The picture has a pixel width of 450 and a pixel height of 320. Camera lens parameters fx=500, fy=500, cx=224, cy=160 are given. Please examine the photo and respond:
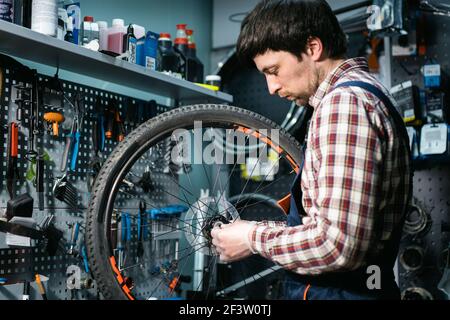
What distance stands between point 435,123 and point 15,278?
191 cm

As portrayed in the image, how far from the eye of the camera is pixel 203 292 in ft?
7.53

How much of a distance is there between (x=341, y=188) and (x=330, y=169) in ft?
0.13

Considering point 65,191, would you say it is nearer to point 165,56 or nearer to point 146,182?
point 146,182

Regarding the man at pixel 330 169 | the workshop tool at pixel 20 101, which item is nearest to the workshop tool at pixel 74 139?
the workshop tool at pixel 20 101

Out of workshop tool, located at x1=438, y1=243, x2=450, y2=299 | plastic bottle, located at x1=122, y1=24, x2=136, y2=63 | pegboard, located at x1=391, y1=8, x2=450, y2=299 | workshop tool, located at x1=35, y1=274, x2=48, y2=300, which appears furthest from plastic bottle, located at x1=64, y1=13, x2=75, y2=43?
workshop tool, located at x1=438, y1=243, x2=450, y2=299

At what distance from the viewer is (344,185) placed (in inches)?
34.9

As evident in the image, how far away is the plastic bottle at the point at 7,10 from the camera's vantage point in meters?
1.51

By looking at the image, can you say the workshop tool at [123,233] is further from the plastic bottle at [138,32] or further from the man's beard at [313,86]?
the man's beard at [313,86]

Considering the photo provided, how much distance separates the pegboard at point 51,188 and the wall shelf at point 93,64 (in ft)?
0.28

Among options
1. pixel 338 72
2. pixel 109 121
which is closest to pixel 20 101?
pixel 109 121

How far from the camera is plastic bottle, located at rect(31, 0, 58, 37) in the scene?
1.59 meters

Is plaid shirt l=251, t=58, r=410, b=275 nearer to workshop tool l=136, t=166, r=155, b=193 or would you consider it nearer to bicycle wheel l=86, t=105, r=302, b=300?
bicycle wheel l=86, t=105, r=302, b=300
